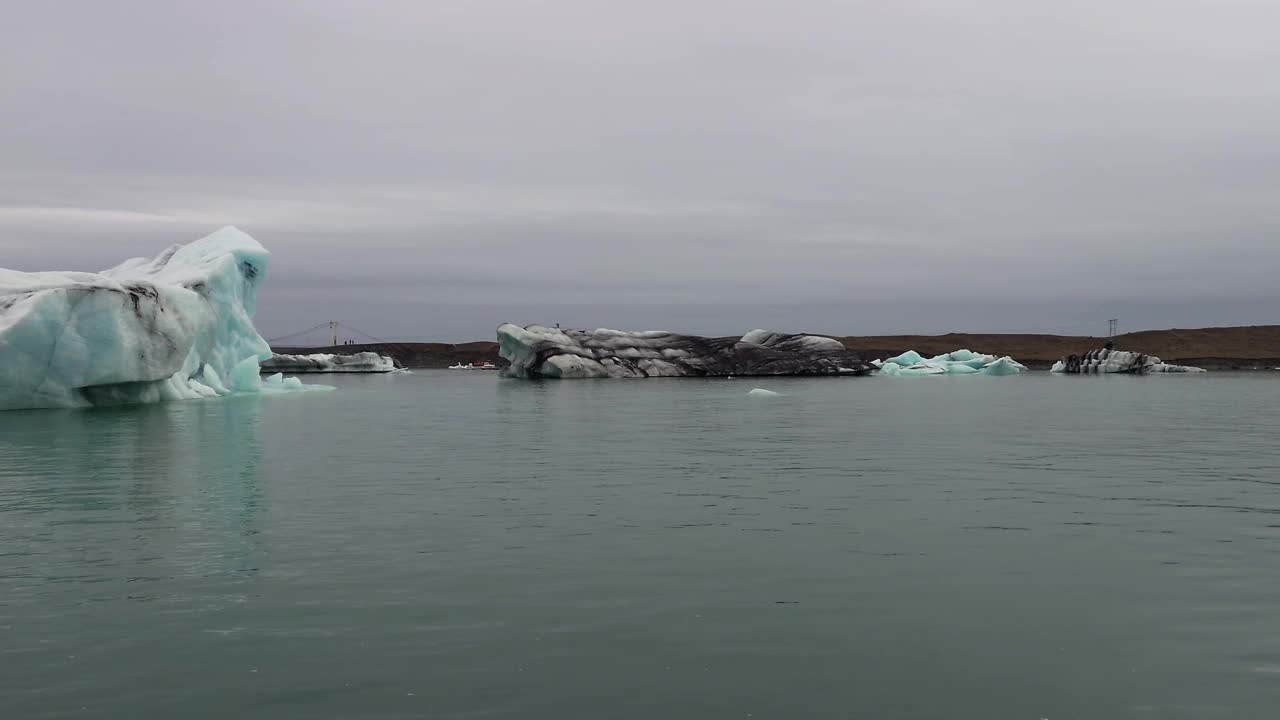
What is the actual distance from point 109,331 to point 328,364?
294ft

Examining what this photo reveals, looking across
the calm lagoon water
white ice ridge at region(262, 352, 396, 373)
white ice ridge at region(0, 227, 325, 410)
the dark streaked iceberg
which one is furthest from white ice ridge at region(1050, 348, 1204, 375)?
the calm lagoon water

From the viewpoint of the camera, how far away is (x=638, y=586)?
901cm

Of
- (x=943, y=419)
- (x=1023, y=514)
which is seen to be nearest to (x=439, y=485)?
(x=1023, y=514)

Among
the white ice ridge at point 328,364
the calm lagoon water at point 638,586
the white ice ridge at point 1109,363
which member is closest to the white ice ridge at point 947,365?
the white ice ridge at point 1109,363

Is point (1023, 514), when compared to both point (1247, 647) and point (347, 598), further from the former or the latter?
point (347, 598)

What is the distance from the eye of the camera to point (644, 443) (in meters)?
23.6

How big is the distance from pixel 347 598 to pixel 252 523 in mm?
4259

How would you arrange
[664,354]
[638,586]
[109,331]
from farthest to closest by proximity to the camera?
[664,354] → [109,331] → [638,586]

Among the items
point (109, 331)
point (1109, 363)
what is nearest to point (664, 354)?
point (109, 331)

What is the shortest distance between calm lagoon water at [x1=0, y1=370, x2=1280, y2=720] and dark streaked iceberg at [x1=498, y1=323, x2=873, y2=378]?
182ft

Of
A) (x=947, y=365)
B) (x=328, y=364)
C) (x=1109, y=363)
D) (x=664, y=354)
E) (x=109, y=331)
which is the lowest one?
(x=328, y=364)

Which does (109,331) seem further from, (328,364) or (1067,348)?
(1067,348)

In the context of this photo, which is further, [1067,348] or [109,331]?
[1067,348]

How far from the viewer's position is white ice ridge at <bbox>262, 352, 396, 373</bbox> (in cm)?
11250
